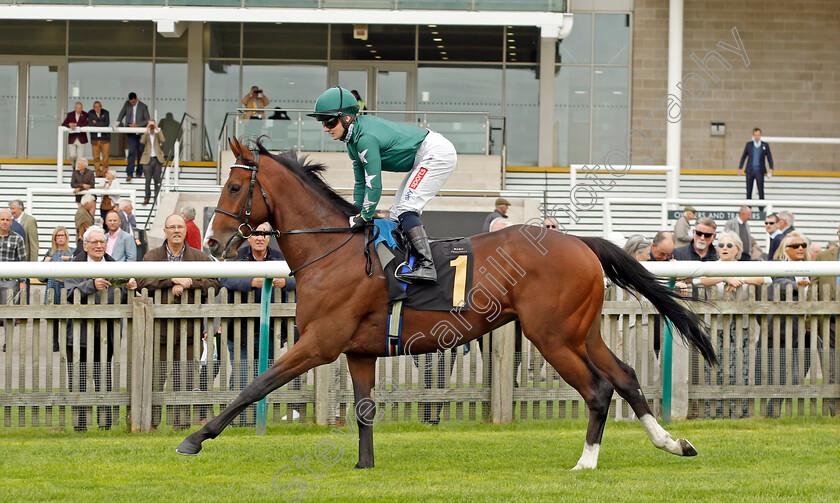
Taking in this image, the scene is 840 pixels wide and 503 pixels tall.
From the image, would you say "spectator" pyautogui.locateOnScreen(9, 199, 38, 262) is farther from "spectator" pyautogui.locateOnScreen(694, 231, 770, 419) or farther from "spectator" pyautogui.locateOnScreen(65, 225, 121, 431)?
"spectator" pyautogui.locateOnScreen(694, 231, 770, 419)

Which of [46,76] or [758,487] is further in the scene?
[46,76]

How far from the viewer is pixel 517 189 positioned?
21125 millimetres

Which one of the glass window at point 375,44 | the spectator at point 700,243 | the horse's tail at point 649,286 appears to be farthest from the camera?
the glass window at point 375,44

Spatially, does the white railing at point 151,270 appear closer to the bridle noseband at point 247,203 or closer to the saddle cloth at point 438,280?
the bridle noseband at point 247,203

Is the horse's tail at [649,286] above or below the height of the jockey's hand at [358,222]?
below

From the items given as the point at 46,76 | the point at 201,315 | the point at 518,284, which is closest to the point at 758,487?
the point at 518,284

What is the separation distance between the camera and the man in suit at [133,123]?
2016cm

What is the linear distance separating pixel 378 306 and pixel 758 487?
2211mm

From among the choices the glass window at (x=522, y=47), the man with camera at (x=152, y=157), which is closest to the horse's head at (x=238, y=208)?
the man with camera at (x=152, y=157)

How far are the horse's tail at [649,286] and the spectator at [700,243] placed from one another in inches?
92.8

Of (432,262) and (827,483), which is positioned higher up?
(432,262)

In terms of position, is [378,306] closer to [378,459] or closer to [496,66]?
[378,459]

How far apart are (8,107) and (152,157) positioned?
25.6 ft

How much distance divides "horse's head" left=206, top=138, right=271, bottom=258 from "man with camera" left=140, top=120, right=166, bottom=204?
13418mm
